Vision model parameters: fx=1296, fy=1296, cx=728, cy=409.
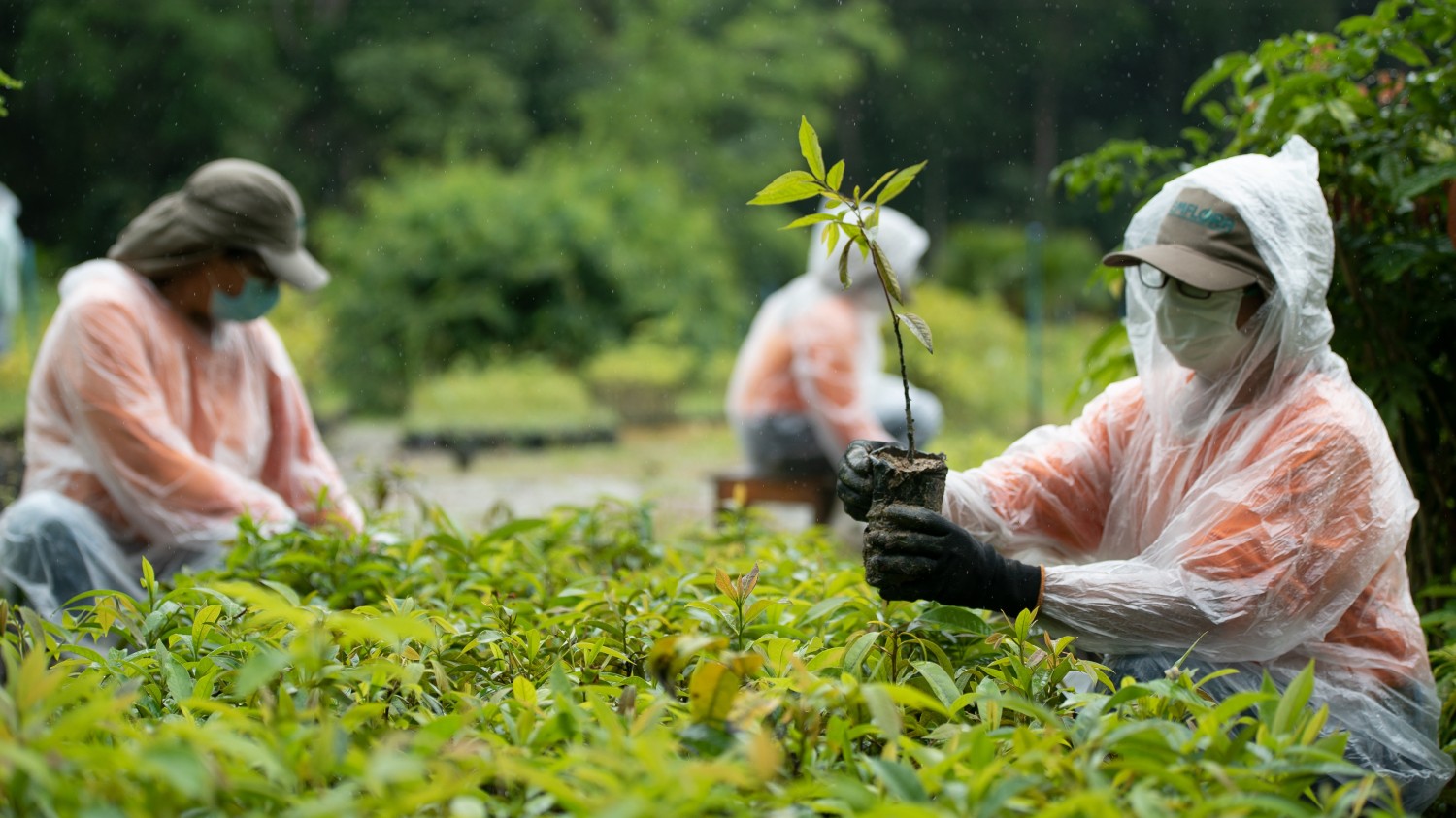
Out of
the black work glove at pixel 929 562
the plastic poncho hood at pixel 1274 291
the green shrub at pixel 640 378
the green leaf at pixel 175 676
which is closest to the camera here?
the green leaf at pixel 175 676

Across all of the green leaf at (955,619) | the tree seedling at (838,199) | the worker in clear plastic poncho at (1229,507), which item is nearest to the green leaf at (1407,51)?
the worker in clear plastic poncho at (1229,507)

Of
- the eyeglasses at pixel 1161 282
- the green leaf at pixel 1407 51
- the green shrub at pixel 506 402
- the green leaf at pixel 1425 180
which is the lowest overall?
the green shrub at pixel 506 402

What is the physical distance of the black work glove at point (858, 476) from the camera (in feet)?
6.84

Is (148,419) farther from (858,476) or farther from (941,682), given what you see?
(941,682)

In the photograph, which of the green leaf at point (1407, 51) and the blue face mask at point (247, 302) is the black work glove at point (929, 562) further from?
the blue face mask at point (247, 302)

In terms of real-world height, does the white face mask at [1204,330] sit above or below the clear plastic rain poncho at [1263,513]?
above

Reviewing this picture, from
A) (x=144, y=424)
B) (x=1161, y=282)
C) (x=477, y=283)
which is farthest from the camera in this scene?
(x=477, y=283)

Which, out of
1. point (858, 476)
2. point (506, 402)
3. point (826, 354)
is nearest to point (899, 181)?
point (858, 476)

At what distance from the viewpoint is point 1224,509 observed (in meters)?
2.07

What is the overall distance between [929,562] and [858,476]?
237 millimetres

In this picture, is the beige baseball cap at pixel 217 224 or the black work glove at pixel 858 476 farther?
the beige baseball cap at pixel 217 224

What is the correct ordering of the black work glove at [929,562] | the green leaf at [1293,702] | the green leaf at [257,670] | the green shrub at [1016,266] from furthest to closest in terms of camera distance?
the green shrub at [1016,266] → the black work glove at [929,562] → the green leaf at [1293,702] → the green leaf at [257,670]

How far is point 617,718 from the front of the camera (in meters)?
1.45

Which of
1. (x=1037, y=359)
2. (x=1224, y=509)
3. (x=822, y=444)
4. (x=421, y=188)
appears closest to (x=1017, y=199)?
(x=1037, y=359)
